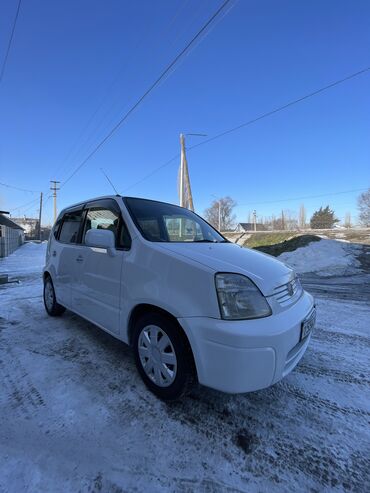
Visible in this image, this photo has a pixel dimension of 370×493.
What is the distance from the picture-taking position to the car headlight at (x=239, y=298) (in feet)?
6.40

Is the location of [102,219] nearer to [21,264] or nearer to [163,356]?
[163,356]

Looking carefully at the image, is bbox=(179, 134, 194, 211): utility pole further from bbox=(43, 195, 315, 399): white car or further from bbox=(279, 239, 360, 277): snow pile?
bbox=(43, 195, 315, 399): white car

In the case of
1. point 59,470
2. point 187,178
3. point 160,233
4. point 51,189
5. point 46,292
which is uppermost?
point 51,189

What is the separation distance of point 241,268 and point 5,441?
2.09 metres

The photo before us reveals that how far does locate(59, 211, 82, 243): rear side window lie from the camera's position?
12.6ft

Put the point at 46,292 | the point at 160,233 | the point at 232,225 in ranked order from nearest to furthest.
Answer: the point at 160,233
the point at 46,292
the point at 232,225

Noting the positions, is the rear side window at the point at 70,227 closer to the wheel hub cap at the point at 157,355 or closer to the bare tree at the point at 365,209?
the wheel hub cap at the point at 157,355

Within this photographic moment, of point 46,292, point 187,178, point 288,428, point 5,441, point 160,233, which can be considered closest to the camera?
point 5,441

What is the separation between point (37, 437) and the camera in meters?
1.96

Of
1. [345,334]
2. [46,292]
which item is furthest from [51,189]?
[345,334]

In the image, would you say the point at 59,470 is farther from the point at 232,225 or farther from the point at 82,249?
the point at 232,225

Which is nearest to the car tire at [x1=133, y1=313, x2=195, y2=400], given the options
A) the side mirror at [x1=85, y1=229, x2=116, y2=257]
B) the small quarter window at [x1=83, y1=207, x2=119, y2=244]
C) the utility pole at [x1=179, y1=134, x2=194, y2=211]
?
the side mirror at [x1=85, y1=229, x2=116, y2=257]

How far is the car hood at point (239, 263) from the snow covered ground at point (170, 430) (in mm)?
1054

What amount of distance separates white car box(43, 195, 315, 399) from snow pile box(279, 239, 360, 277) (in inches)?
312
